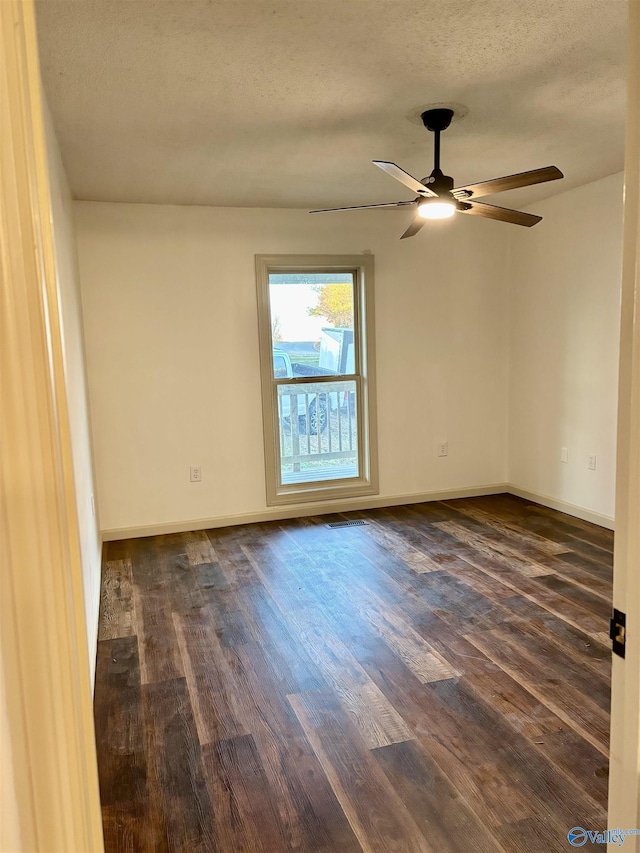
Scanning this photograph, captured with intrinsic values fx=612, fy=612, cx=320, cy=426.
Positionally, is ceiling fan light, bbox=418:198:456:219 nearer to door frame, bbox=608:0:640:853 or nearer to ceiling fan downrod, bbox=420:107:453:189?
ceiling fan downrod, bbox=420:107:453:189

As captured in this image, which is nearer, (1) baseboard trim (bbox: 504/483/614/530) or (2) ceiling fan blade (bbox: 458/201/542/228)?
(2) ceiling fan blade (bbox: 458/201/542/228)

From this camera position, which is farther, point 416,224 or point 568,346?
point 568,346

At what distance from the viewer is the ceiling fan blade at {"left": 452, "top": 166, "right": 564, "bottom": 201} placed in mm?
2574

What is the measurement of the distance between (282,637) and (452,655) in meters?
0.81

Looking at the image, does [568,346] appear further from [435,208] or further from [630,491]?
[630,491]

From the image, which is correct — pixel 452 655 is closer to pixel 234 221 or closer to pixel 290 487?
pixel 290 487

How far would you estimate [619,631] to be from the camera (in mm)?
984

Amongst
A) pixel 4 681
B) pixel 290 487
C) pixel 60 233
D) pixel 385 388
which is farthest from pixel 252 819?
pixel 385 388

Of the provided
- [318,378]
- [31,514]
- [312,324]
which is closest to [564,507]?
[318,378]

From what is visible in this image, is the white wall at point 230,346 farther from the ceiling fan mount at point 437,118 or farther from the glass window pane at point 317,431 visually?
the ceiling fan mount at point 437,118

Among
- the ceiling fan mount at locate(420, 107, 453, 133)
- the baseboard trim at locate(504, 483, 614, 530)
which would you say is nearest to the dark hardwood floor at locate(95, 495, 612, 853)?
the baseboard trim at locate(504, 483, 614, 530)

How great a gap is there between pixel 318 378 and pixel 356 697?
2983 millimetres

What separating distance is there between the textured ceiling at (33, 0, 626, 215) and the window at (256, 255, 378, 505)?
1104mm

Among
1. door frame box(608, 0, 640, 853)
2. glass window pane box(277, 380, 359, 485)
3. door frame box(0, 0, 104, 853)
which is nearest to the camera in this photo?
door frame box(0, 0, 104, 853)
